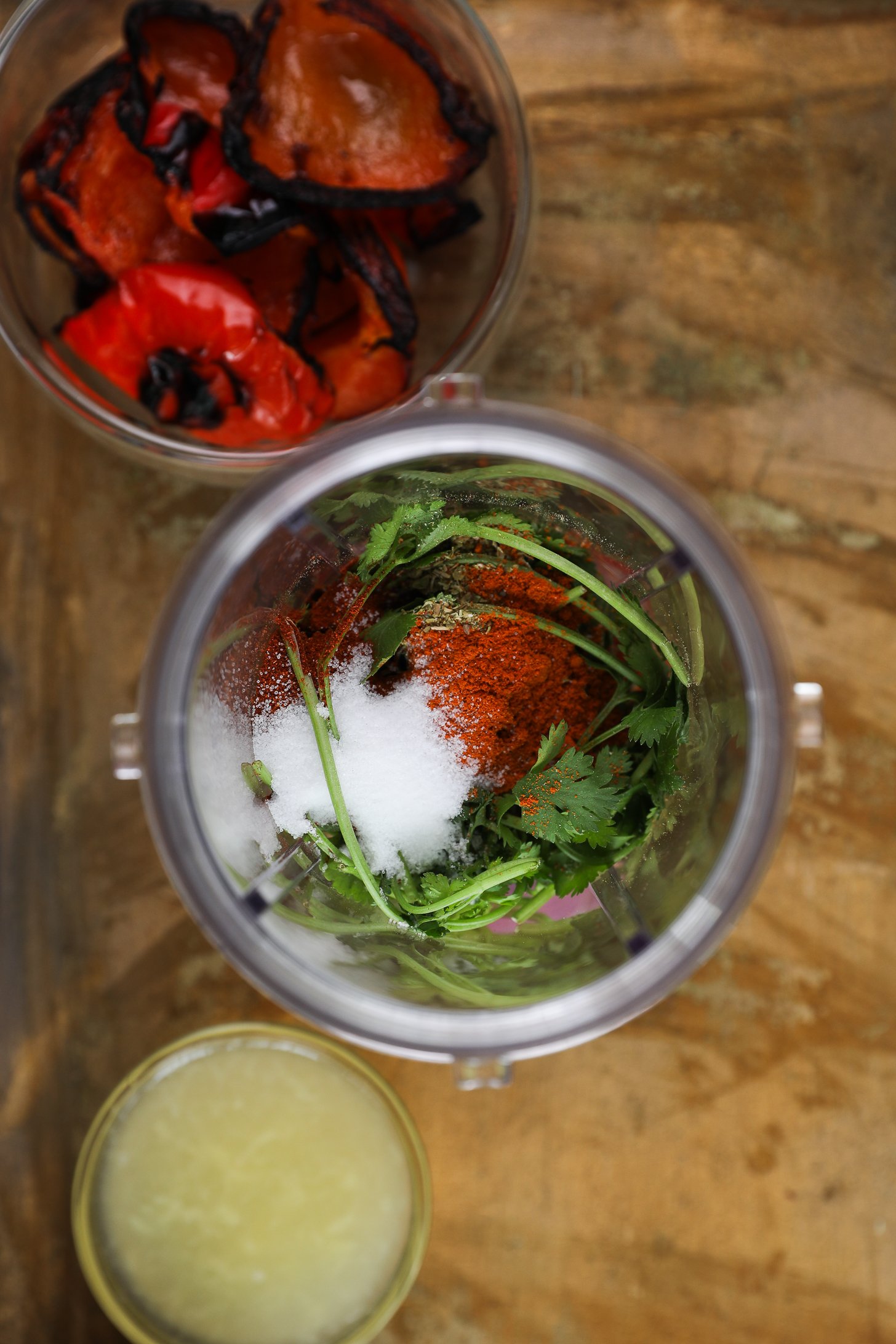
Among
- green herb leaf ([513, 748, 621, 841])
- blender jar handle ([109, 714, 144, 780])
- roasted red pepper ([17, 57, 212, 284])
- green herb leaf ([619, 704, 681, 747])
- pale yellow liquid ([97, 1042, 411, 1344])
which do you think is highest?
roasted red pepper ([17, 57, 212, 284])

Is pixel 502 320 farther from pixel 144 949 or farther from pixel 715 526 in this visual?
pixel 144 949

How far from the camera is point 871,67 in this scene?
0.74 meters

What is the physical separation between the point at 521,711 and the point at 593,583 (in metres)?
0.07

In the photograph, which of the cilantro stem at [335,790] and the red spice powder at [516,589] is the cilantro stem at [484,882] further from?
the red spice powder at [516,589]

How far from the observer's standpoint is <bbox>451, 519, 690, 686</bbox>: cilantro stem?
514mm

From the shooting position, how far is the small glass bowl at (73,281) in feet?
2.15

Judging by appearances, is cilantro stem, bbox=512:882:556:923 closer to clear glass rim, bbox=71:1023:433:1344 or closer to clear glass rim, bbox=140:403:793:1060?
clear glass rim, bbox=140:403:793:1060

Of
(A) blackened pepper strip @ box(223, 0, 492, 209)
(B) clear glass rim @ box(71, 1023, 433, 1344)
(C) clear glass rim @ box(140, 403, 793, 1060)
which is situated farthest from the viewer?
(B) clear glass rim @ box(71, 1023, 433, 1344)

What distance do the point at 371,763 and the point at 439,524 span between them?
Result: 0.40ft

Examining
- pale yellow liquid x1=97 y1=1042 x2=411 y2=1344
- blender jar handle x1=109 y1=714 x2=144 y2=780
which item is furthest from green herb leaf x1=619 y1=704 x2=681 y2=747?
pale yellow liquid x1=97 y1=1042 x2=411 y2=1344

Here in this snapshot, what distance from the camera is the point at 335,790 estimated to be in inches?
19.8

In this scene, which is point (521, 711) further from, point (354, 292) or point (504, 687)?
point (354, 292)

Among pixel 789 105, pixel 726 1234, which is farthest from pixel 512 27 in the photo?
pixel 726 1234

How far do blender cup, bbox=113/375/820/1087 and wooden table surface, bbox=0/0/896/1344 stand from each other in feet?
0.76
